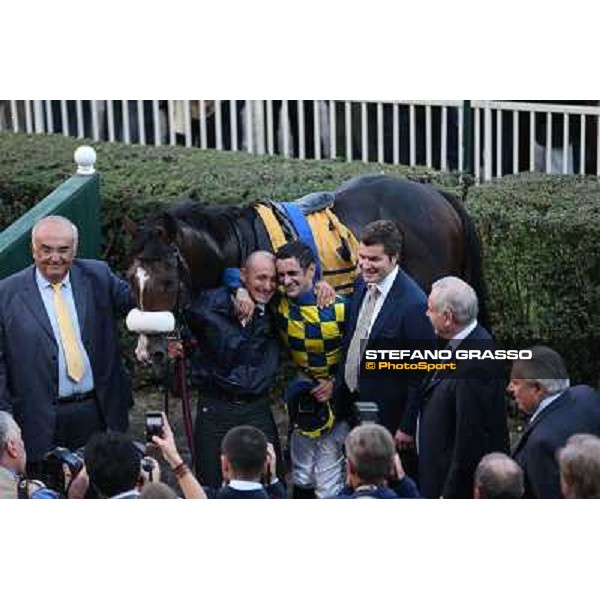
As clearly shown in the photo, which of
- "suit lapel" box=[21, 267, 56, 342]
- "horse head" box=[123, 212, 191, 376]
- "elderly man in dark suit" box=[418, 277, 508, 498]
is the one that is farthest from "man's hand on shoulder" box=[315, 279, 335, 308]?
"suit lapel" box=[21, 267, 56, 342]

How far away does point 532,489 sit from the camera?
621cm

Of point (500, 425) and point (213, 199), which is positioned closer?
point (500, 425)

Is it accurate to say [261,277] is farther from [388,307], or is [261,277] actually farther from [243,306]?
[388,307]

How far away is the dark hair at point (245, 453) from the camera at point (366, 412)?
1.52 ft

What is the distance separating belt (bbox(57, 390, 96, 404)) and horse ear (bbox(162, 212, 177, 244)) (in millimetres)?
583

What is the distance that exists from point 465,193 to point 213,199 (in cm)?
95

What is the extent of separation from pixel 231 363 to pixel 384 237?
2.19ft

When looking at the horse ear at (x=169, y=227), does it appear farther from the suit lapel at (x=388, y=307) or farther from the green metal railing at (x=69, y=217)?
the suit lapel at (x=388, y=307)

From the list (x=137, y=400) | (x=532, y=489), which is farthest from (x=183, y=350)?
(x=532, y=489)

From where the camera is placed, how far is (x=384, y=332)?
652 centimetres

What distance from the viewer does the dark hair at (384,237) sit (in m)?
6.63
